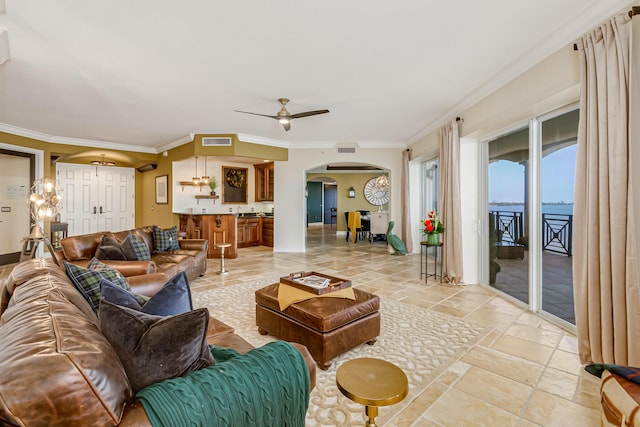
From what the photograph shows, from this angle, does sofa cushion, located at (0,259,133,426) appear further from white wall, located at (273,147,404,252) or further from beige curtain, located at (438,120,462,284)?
white wall, located at (273,147,404,252)

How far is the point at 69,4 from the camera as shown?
2285 mm

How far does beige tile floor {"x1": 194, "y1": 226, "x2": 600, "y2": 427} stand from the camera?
1798mm

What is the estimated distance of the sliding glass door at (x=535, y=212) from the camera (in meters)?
3.14

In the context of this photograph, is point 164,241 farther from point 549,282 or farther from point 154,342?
point 549,282

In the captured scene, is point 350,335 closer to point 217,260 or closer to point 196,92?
point 196,92

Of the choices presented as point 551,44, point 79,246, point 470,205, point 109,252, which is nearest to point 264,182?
point 79,246

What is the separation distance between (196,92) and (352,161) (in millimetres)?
4174

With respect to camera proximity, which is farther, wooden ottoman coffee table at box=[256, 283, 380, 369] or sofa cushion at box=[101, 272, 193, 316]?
wooden ottoman coffee table at box=[256, 283, 380, 369]

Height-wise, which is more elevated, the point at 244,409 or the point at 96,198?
the point at 96,198

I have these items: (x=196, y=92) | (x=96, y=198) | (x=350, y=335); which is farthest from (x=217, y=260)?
(x=350, y=335)

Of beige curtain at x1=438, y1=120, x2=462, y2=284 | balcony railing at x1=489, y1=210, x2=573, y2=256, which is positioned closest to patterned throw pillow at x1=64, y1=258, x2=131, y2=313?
balcony railing at x1=489, y1=210, x2=573, y2=256

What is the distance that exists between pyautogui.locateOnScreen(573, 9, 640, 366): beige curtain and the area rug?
906mm

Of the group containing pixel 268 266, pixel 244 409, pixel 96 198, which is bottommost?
pixel 268 266

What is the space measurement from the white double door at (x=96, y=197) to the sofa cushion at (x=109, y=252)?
596 cm
